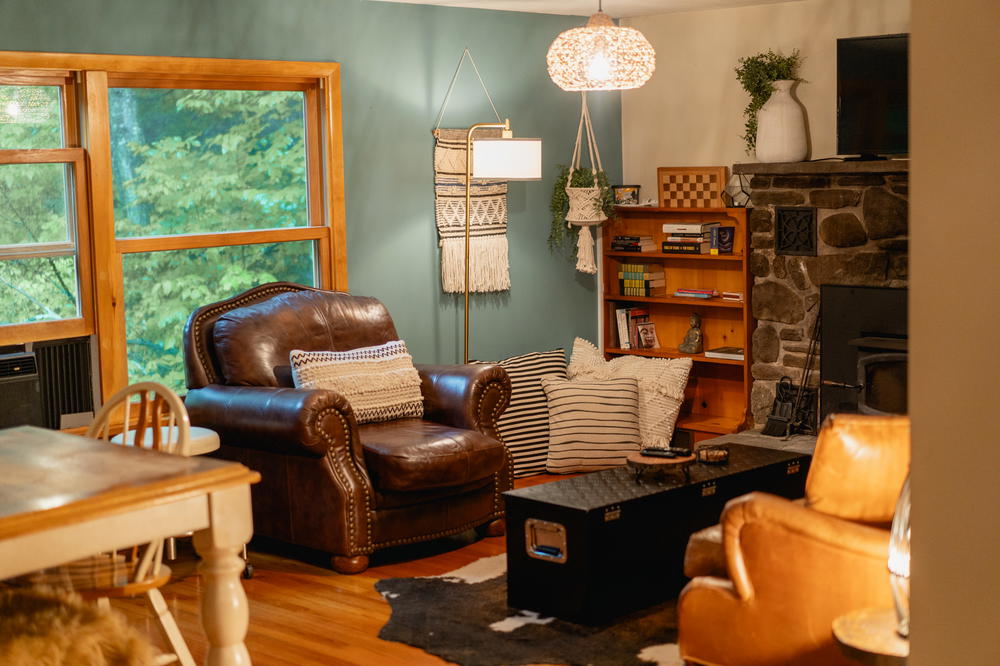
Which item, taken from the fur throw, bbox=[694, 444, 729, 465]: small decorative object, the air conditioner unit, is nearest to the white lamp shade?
bbox=[694, 444, 729, 465]: small decorative object

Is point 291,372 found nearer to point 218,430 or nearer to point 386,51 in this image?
point 218,430

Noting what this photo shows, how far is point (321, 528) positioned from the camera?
4730mm

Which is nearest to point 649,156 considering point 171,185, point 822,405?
point 822,405

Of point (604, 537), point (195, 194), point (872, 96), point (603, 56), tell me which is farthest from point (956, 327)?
point (872, 96)

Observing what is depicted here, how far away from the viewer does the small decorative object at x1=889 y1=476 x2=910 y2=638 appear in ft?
7.29

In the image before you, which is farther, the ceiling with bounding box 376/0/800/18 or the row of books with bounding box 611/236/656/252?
the row of books with bounding box 611/236/656/252

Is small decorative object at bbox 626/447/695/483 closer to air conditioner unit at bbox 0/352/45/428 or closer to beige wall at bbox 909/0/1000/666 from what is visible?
air conditioner unit at bbox 0/352/45/428

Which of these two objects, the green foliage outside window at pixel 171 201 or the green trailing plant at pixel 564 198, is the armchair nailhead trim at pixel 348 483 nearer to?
the green foliage outside window at pixel 171 201

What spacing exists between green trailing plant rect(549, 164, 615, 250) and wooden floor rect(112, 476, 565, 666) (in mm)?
2241

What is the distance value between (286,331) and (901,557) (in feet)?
11.2

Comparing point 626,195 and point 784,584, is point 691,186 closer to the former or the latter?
point 626,195

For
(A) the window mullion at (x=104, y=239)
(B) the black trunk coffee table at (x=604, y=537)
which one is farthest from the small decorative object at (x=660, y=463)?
(A) the window mullion at (x=104, y=239)

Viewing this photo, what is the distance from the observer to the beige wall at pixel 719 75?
6.32 m

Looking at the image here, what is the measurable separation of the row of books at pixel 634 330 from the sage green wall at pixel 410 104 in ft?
0.61
